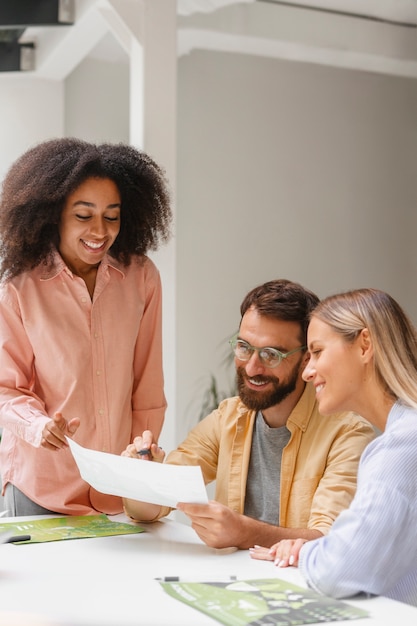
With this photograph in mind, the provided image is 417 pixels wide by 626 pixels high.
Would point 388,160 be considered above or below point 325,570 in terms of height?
above

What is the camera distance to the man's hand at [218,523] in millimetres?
2066

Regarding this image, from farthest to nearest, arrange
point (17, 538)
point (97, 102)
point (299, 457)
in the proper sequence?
point (97, 102)
point (299, 457)
point (17, 538)

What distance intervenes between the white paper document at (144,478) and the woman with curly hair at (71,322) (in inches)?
14.0

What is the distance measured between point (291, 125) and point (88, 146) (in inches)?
119

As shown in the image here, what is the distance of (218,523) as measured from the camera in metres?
2.07

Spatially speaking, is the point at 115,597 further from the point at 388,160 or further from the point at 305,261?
the point at 388,160

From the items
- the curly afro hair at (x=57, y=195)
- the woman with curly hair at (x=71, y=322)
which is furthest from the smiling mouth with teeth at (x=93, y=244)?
the curly afro hair at (x=57, y=195)

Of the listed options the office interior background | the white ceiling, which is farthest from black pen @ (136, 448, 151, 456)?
the white ceiling

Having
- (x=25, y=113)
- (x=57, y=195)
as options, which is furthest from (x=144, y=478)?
(x=25, y=113)

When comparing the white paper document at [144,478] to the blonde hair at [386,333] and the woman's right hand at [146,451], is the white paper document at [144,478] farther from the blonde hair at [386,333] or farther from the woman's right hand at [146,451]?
the blonde hair at [386,333]

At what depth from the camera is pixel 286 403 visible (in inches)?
99.2

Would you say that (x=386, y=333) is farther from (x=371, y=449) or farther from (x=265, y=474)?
(x=265, y=474)

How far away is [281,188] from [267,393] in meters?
3.33

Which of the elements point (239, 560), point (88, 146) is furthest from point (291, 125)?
point (239, 560)
